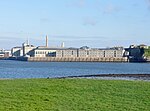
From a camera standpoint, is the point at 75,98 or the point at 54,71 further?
the point at 54,71

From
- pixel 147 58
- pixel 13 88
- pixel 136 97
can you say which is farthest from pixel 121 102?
pixel 147 58

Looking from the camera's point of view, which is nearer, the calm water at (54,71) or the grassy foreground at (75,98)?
the grassy foreground at (75,98)

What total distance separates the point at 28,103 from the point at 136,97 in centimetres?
493

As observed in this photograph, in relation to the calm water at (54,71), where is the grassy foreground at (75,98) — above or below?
above

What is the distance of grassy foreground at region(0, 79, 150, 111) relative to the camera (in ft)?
47.7

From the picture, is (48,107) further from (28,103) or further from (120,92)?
(120,92)

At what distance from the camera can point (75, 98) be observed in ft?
54.3

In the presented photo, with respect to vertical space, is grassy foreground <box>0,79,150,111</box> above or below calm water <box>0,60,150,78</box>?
above

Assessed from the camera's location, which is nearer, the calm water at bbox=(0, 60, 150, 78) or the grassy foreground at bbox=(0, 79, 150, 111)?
the grassy foreground at bbox=(0, 79, 150, 111)

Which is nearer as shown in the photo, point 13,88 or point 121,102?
point 121,102

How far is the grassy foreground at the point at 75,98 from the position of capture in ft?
47.7

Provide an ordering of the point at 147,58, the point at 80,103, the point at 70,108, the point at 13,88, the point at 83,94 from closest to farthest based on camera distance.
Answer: the point at 70,108 → the point at 80,103 → the point at 83,94 → the point at 13,88 → the point at 147,58

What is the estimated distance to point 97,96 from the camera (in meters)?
17.2

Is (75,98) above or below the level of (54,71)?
above
